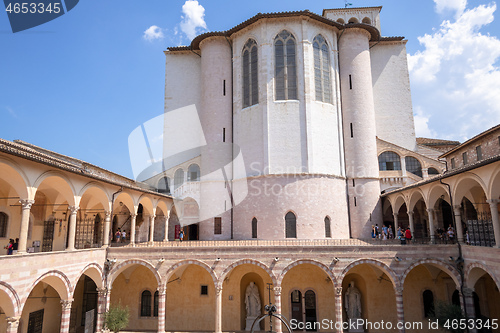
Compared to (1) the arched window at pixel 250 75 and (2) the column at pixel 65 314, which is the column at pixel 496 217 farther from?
(2) the column at pixel 65 314

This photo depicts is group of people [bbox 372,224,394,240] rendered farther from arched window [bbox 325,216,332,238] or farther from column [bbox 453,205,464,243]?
column [bbox 453,205,464,243]

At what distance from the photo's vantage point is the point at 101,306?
1978 centimetres

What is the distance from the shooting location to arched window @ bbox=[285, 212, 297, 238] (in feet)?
85.8

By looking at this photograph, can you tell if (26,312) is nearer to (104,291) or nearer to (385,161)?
(104,291)

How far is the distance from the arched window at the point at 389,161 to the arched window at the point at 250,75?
11.7 meters

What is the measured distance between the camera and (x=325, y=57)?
2898cm

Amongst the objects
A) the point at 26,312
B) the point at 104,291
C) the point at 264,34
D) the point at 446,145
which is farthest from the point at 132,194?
the point at 446,145

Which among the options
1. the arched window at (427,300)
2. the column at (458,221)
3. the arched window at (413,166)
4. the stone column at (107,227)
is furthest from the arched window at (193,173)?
the column at (458,221)

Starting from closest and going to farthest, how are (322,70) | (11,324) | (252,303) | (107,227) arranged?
(11,324) < (107,227) < (252,303) < (322,70)

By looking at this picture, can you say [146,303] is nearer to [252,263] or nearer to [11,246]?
[252,263]

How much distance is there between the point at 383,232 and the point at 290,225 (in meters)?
6.62

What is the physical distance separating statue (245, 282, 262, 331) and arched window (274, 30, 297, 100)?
14.2 meters

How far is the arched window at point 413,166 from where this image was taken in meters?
30.0

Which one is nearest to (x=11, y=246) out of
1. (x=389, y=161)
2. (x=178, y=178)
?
(x=178, y=178)
